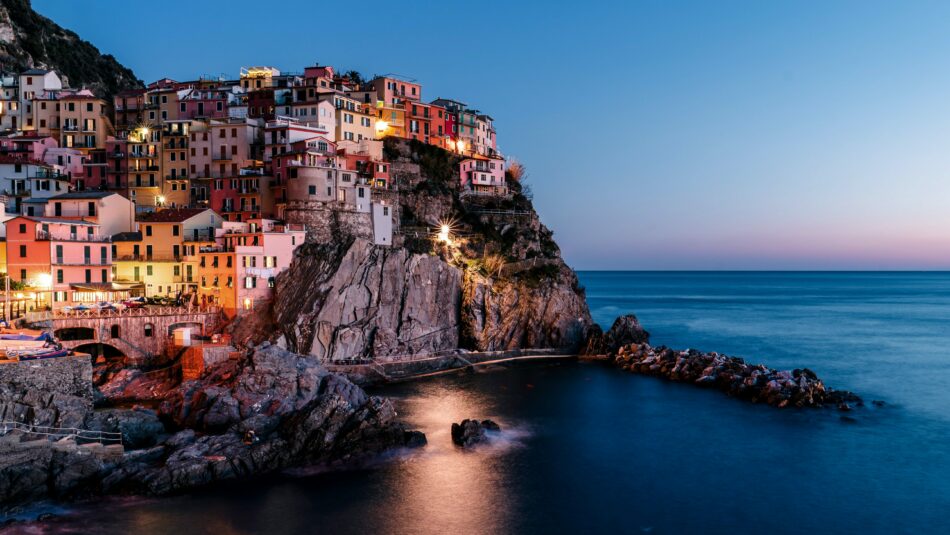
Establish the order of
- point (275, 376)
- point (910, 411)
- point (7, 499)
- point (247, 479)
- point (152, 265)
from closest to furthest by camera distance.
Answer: point (7, 499)
point (247, 479)
point (275, 376)
point (910, 411)
point (152, 265)

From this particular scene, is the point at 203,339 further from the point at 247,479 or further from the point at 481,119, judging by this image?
the point at 481,119

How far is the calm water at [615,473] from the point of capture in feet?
85.8

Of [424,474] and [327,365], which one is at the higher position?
[327,365]

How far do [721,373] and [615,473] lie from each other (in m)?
19.6

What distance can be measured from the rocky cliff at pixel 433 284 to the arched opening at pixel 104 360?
10.3 metres

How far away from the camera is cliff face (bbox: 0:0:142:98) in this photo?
8469 centimetres

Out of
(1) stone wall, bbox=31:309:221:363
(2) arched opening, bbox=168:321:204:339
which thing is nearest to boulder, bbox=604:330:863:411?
(2) arched opening, bbox=168:321:204:339

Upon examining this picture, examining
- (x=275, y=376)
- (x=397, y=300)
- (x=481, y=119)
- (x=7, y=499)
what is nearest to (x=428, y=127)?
(x=481, y=119)

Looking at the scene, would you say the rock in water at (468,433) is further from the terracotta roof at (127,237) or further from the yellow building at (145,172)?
the yellow building at (145,172)

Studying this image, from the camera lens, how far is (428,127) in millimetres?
74062

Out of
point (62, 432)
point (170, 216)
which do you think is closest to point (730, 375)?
point (62, 432)

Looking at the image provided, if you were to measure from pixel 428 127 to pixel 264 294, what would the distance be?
32.1 meters

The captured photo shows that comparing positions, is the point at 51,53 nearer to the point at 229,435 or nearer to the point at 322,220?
the point at 322,220

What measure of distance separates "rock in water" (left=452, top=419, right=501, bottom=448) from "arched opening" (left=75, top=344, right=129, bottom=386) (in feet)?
76.8
